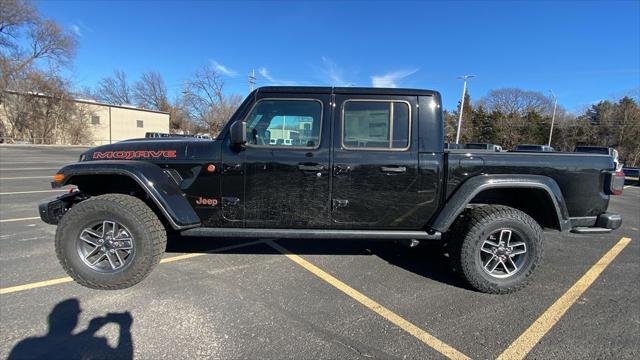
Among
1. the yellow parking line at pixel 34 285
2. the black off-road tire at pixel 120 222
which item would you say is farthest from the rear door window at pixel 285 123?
the yellow parking line at pixel 34 285

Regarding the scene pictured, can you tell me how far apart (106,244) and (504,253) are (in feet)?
13.2

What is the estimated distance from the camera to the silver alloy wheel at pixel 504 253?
3.47 metres

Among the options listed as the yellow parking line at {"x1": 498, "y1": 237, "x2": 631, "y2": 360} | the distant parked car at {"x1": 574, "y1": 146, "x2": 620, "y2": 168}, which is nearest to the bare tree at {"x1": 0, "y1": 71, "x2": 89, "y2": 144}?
the distant parked car at {"x1": 574, "y1": 146, "x2": 620, "y2": 168}

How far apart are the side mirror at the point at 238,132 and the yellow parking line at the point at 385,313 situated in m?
1.67

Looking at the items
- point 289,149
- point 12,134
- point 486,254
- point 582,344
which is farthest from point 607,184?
point 12,134

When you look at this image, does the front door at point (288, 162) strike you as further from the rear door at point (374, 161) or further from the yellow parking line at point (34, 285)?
the yellow parking line at point (34, 285)

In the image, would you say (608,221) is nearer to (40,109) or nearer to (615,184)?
(615,184)

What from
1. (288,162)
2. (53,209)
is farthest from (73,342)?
Result: (288,162)

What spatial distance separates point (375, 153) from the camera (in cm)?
343

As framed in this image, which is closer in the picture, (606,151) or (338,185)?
(338,185)

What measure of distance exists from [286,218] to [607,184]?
133 inches

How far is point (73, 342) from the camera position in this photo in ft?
8.00

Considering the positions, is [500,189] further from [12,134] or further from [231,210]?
[12,134]

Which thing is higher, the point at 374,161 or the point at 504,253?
the point at 374,161
